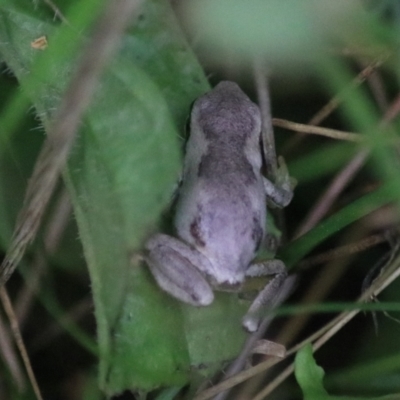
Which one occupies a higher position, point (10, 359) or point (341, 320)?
point (10, 359)

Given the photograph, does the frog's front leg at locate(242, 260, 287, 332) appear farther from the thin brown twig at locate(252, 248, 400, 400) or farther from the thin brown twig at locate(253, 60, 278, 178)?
the thin brown twig at locate(253, 60, 278, 178)

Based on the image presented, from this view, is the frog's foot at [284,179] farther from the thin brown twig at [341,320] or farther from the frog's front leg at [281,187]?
the thin brown twig at [341,320]

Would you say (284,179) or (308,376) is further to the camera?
(284,179)

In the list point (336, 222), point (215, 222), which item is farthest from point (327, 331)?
point (215, 222)

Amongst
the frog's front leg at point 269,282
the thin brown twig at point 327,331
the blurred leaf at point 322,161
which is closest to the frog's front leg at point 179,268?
the frog's front leg at point 269,282

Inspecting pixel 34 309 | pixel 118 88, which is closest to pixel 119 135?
pixel 118 88

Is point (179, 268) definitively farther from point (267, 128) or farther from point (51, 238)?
point (267, 128)

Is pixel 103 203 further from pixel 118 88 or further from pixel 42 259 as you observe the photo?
pixel 42 259
